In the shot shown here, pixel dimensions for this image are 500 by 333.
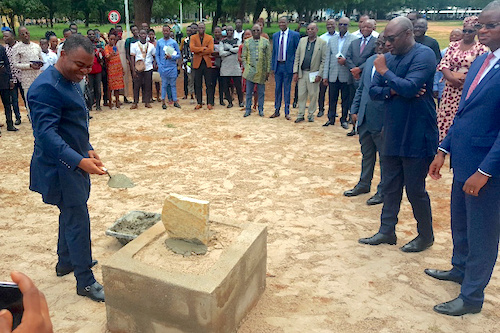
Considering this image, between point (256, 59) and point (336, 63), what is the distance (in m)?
1.76

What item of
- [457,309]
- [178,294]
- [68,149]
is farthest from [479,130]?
[68,149]

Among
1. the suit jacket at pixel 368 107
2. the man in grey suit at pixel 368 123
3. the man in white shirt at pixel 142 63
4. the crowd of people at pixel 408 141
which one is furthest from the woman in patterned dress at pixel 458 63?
the man in white shirt at pixel 142 63

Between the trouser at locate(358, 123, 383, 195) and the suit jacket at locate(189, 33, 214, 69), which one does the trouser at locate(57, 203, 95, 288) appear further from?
the suit jacket at locate(189, 33, 214, 69)

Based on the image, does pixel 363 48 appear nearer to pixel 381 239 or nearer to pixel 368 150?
pixel 368 150

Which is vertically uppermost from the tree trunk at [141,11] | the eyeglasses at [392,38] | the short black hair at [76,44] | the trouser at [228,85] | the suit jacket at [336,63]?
the tree trunk at [141,11]

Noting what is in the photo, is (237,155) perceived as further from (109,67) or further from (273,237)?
(109,67)

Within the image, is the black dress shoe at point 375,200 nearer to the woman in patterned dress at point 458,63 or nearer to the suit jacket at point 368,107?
the suit jacket at point 368,107

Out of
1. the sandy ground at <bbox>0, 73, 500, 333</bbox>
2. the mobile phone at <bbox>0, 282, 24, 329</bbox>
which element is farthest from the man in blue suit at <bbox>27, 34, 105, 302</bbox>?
the mobile phone at <bbox>0, 282, 24, 329</bbox>

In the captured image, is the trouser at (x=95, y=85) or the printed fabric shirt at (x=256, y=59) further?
the trouser at (x=95, y=85)

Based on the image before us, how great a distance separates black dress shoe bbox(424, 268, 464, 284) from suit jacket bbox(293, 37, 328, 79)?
5.67 m

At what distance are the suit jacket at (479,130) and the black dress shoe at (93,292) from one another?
109 inches

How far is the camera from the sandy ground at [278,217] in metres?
3.18

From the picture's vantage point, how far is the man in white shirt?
986 centimetres

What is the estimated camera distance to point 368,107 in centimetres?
489
